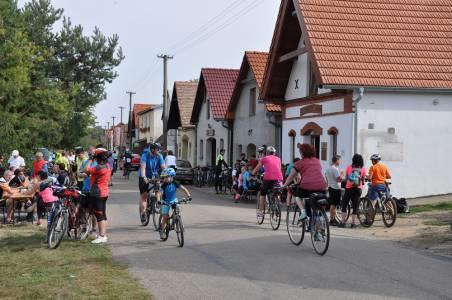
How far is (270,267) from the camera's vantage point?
9266mm

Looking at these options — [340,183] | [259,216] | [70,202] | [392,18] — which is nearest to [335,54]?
[392,18]

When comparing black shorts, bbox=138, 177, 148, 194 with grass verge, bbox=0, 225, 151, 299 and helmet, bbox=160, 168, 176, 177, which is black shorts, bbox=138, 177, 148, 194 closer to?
helmet, bbox=160, 168, 176, 177

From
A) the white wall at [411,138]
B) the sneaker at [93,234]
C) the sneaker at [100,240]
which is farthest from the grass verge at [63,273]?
the white wall at [411,138]

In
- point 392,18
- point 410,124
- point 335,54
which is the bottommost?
point 410,124

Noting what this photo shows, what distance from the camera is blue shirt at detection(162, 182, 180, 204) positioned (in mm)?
11516

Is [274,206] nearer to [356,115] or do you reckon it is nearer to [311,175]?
[311,175]

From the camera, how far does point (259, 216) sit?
14922mm

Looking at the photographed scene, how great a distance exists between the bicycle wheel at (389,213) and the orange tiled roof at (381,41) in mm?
6219

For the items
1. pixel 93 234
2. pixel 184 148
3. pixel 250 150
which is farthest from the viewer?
pixel 184 148

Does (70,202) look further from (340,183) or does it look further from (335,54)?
(335,54)

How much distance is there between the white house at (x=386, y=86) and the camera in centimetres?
2098

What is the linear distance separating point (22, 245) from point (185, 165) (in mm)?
25681

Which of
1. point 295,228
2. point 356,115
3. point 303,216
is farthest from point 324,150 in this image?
point 303,216

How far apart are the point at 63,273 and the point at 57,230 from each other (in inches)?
97.3
